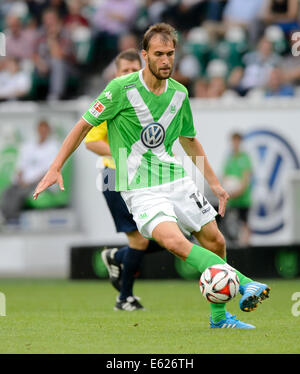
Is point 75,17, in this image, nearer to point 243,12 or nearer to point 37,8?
point 37,8

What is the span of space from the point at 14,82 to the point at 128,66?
9.00 meters

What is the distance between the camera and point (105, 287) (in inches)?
492

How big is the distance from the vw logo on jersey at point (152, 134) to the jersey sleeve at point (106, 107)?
0.26m

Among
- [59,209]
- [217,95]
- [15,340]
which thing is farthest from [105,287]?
[15,340]

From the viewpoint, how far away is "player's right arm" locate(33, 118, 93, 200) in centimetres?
665

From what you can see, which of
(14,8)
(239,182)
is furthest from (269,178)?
(14,8)

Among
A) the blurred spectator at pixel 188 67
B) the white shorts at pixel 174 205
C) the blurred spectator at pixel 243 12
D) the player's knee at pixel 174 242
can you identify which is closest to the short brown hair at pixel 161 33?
the white shorts at pixel 174 205

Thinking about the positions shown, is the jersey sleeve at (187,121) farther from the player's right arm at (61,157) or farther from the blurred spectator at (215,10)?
the blurred spectator at (215,10)

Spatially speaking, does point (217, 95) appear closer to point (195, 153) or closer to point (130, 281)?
point (130, 281)

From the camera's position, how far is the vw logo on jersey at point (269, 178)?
600 inches

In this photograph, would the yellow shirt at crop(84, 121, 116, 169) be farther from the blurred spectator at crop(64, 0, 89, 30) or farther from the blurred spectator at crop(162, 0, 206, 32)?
the blurred spectator at crop(64, 0, 89, 30)

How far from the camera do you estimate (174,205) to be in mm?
7027

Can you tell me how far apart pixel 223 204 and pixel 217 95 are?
9.03m

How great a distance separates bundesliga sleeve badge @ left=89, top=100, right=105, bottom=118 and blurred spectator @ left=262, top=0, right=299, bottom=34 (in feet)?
35.2
